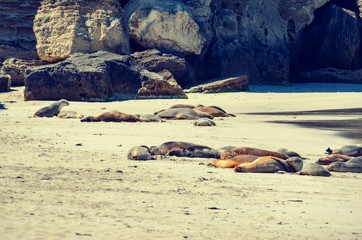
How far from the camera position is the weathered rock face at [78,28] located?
2186 centimetres

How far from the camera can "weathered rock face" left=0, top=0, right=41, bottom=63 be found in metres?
23.2

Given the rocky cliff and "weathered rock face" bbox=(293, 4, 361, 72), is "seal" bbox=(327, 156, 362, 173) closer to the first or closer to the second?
the rocky cliff

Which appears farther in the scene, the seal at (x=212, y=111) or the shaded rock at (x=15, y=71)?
the shaded rock at (x=15, y=71)

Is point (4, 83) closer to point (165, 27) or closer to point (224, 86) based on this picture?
point (165, 27)

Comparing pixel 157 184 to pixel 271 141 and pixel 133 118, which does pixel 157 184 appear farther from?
pixel 133 118

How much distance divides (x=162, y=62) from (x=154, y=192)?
14.8 meters

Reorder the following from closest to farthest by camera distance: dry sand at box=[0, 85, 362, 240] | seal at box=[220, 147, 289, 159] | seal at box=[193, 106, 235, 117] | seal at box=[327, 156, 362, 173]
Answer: dry sand at box=[0, 85, 362, 240]
seal at box=[327, 156, 362, 173]
seal at box=[220, 147, 289, 159]
seal at box=[193, 106, 235, 117]

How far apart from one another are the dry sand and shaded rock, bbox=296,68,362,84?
41.2 ft

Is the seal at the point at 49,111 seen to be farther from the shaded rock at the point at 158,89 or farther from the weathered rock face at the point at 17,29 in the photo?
the weathered rock face at the point at 17,29

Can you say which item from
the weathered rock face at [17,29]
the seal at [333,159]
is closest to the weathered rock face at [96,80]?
the weathered rock face at [17,29]

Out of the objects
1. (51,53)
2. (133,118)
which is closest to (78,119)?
(133,118)

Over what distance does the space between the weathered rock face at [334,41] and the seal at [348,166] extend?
17072 mm

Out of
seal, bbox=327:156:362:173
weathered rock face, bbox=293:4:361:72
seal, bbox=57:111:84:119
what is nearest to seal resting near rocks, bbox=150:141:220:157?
seal, bbox=327:156:362:173

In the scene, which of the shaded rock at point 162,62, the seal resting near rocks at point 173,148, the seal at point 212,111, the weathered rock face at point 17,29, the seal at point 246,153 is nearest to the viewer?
the seal at point 246,153
